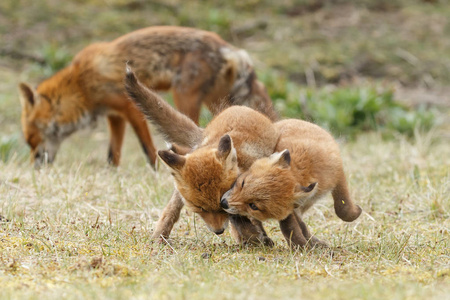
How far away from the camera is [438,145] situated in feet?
30.9

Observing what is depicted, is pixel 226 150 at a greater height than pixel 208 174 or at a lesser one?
greater

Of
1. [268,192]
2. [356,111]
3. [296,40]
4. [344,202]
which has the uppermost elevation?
[268,192]

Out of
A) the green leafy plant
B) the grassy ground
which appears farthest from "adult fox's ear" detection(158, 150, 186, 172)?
the green leafy plant

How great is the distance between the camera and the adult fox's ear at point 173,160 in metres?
4.24

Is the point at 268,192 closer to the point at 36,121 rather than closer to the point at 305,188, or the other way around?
the point at 305,188

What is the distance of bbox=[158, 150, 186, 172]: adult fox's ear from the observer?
424 cm

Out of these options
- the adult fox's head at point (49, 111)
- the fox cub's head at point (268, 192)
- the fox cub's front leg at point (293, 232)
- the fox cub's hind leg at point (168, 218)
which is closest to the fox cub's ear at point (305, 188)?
the fox cub's head at point (268, 192)

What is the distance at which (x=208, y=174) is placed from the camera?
4.20 m

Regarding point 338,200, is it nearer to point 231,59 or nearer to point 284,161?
point 284,161

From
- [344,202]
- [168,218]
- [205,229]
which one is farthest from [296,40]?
[168,218]

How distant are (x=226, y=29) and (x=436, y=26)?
5827 mm

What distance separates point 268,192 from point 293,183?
0.20 metres

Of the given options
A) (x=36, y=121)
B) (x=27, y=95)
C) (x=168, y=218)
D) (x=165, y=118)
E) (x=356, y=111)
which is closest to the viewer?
(x=168, y=218)

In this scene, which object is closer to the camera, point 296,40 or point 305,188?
point 305,188
